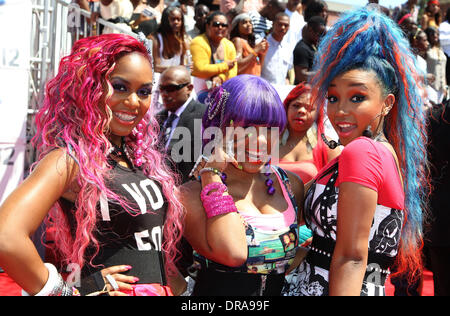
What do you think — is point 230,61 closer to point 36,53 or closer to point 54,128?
point 36,53

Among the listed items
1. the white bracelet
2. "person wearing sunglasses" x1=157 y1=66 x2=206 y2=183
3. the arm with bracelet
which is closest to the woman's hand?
the white bracelet

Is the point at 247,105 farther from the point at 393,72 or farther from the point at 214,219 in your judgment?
the point at 393,72

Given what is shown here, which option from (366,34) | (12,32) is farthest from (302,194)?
(12,32)

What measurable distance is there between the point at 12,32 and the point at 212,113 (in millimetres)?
3015

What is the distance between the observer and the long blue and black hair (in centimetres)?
220

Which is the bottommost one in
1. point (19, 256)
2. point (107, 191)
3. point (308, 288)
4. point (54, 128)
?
point (308, 288)

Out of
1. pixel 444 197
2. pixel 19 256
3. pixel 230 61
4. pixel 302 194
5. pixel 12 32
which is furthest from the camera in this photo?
pixel 230 61

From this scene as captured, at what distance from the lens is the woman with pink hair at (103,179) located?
1.95 metres

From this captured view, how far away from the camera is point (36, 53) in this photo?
532cm

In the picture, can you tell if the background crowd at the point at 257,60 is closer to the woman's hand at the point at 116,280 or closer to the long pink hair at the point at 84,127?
the woman's hand at the point at 116,280

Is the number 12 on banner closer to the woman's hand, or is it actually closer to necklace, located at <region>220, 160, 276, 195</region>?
necklace, located at <region>220, 160, 276, 195</region>

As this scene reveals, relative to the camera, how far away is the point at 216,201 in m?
2.21

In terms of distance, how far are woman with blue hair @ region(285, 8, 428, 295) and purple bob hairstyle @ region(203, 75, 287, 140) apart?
24cm

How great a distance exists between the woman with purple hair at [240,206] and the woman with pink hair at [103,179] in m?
0.15
